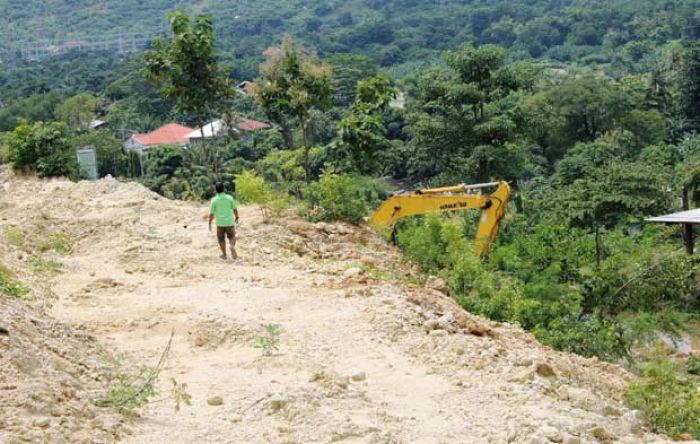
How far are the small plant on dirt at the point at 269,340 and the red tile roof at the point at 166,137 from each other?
1852 inches

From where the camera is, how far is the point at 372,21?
140 meters

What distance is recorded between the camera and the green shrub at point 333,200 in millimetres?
13530

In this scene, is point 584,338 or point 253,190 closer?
point 584,338

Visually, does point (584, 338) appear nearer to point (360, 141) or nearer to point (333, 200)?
point (333, 200)

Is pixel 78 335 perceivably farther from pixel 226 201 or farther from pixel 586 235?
pixel 586 235

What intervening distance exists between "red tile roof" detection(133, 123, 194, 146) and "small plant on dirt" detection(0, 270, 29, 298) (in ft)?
151

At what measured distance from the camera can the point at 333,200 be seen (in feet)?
44.8

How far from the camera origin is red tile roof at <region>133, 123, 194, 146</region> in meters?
55.0

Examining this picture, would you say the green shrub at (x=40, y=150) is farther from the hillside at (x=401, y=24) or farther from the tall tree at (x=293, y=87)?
the hillside at (x=401, y=24)

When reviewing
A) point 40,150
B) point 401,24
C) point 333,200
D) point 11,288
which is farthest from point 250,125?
point 401,24

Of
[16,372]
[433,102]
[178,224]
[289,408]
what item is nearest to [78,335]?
[16,372]

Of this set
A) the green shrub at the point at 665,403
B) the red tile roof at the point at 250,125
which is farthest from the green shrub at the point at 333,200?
the red tile roof at the point at 250,125

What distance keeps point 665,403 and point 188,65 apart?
11316 mm

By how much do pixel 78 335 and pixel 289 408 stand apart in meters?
2.17
